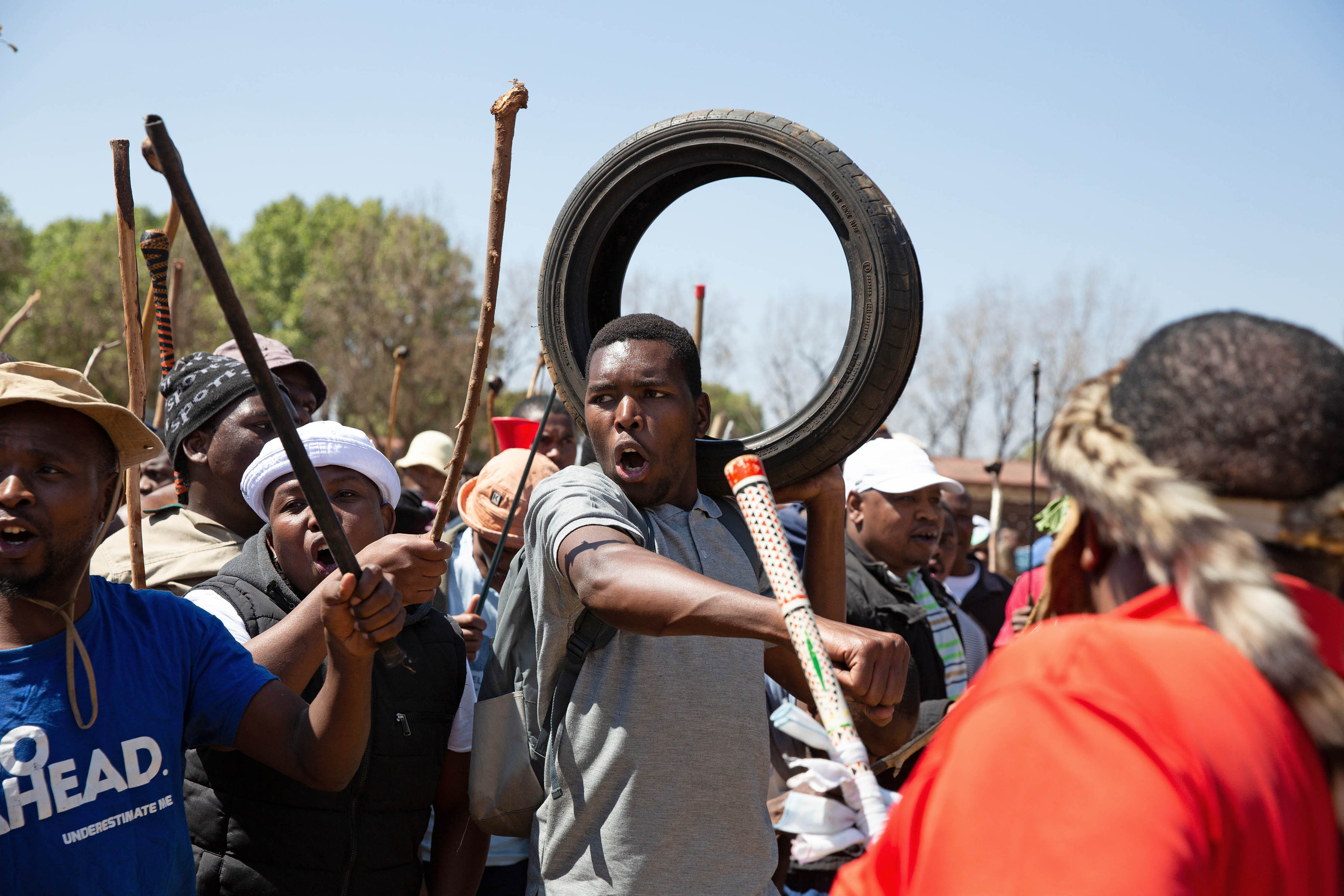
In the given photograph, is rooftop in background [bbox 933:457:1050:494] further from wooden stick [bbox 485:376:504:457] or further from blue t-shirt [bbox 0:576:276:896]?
blue t-shirt [bbox 0:576:276:896]

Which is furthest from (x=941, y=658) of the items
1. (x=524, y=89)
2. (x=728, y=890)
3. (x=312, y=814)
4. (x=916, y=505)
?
(x=524, y=89)

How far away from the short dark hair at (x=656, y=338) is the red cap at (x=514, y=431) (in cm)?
281

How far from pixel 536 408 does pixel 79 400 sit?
372 centimetres

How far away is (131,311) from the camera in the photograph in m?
2.62

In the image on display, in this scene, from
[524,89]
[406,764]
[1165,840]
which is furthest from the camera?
[406,764]

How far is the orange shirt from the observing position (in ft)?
3.24

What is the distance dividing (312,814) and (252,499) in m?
0.90

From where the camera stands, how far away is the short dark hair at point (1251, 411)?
44.0 inches

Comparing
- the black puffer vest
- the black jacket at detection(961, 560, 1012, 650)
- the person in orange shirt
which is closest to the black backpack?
the black puffer vest

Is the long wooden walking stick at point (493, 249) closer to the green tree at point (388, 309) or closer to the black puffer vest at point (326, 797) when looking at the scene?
the black puffer vest at point (326, 797)

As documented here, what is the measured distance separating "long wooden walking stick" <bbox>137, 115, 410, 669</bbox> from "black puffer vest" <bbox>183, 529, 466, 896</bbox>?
884 millimetres

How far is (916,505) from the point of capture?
4.68 metres

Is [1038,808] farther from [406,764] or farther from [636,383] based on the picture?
[406,764]

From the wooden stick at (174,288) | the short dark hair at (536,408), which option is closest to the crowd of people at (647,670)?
the wooden stick at (174,288)
